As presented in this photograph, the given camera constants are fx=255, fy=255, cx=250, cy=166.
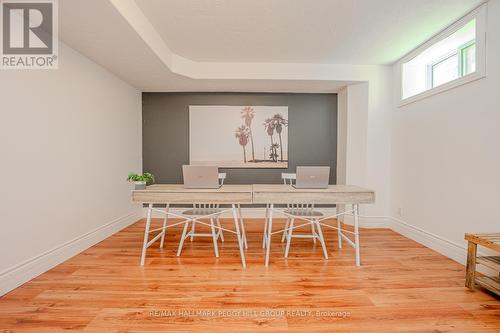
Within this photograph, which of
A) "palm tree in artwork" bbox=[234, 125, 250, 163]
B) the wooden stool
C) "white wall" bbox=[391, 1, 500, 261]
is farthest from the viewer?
"palm tree in artwork" bbox=[234, 125, 250, 163]

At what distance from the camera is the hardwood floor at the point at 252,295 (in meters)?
1.57

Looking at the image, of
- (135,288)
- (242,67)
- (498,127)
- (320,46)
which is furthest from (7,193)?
(498,127)

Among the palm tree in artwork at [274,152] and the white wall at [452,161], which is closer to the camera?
the white wall at [452,161]

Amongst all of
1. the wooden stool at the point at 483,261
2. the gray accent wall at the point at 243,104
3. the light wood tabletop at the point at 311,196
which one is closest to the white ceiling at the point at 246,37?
the gray accent wall at the point at 243,104

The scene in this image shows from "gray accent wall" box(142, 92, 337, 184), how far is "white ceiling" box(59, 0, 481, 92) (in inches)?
14.9

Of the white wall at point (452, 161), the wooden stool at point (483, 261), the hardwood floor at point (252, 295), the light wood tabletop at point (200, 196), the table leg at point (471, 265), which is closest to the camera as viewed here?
the hardwood floor at point (252, 295)

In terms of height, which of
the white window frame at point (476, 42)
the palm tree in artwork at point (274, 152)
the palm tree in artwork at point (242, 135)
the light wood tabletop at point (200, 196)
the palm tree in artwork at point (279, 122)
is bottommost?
the light wood tabletop at point (200, 196)

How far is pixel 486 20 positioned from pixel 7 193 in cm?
416

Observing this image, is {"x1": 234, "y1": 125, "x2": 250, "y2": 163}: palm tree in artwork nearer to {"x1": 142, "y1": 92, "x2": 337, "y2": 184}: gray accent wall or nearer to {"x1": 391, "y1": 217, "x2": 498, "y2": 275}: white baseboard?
{"x1": 142, "y1": 92, "x2": 337, "y2": 184}: gray accent wall

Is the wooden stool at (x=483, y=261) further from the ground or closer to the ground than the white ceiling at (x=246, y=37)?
closer to the ground

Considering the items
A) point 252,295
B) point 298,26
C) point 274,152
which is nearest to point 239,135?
point 274,152

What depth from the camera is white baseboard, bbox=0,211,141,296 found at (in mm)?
1922

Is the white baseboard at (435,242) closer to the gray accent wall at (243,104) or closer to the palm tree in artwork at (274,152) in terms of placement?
the gray accent wall at (243,104)

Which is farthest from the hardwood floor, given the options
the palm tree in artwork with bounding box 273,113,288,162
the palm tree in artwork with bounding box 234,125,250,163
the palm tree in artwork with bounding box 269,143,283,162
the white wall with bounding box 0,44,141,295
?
the palm tree in artwork with bounding box 273,113,288,162
